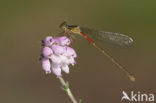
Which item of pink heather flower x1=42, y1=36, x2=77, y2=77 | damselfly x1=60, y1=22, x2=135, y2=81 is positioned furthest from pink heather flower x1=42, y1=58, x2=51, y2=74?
damselfly x1=60, y1=22, x2=135, y2=81

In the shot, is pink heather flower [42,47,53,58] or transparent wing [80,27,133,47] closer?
pink heather flower [42,47,53,58]

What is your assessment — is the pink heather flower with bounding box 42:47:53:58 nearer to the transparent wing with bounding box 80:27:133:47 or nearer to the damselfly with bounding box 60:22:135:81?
the damselfly with bounding box 60:22:135:81

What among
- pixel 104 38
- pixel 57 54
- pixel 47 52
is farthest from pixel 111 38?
pixel 47 52

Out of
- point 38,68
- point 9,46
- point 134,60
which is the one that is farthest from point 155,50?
point 9,46

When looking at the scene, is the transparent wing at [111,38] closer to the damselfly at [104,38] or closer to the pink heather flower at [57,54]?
the damselfly at [104,38]

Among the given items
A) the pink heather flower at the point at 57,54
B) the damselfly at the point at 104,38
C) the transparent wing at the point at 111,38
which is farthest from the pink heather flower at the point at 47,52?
the transparent wing at the point at 111,38
